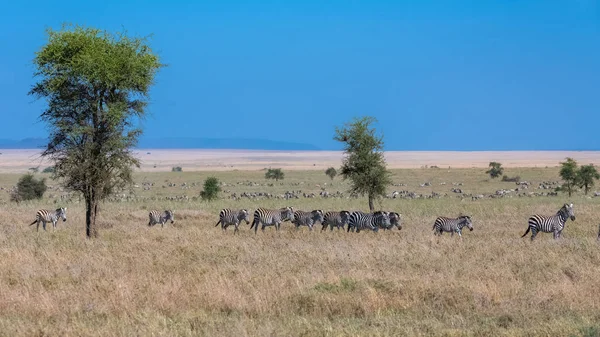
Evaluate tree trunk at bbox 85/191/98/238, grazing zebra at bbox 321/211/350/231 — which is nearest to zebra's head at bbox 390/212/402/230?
grazing zebra at bbox 321/211/350/231

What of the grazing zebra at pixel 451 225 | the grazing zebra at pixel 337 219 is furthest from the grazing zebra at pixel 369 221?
the grazing zebra at pixel 451 225

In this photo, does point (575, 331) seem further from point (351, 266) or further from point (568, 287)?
point (351, 266)

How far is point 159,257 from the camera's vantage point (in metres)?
17.4

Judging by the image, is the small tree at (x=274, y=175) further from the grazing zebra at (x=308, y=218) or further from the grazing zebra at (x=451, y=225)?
the grazing zebra at (x=451, y=225)

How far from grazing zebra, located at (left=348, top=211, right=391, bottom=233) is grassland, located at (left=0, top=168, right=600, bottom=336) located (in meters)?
2.68

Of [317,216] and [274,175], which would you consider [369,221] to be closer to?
[317,216]

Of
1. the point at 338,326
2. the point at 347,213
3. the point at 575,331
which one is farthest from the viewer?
the point at 347,213

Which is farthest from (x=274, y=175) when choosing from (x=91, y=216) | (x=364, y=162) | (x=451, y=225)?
(x=91, y=216)

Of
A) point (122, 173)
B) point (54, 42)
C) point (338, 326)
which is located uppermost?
point (54, 42)

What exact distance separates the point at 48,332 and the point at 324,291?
4.66 metres

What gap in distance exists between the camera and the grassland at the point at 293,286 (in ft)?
34.6

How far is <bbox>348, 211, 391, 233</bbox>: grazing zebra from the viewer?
26.0 metres

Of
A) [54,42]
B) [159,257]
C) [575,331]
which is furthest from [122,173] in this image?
[575,331]

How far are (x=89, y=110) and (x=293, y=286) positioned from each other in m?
11.7
